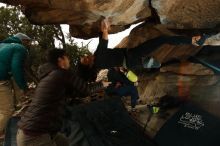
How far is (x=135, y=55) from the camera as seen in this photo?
836 centimetres

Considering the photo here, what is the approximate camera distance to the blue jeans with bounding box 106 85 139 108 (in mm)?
7770

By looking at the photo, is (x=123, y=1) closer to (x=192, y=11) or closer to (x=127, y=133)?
(x=192, y=11)

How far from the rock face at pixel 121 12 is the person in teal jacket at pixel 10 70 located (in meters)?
0.61

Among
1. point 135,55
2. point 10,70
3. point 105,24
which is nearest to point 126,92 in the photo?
point 135,55

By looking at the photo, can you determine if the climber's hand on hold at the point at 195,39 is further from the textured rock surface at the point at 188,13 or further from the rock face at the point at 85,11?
the rock face at the point at 85,11

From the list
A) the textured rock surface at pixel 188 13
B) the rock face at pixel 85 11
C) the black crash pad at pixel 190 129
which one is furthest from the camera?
the textured rock surface at pixel 188 13

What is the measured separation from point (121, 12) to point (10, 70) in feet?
7.16

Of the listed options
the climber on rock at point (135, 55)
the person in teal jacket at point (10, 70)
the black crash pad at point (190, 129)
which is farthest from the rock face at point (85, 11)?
the black crash pad at point (190, 129)

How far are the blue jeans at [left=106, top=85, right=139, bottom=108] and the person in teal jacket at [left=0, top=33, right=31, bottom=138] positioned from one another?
185 centimetres

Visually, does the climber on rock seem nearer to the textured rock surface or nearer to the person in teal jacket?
the textured rock surface

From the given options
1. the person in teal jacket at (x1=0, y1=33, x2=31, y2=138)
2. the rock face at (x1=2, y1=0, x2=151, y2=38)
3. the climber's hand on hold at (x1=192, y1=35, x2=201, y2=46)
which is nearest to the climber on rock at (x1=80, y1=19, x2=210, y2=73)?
the climber's hand on hold at (x1=192, y1=35, x2=201, y2=46)

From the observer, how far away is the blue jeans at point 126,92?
777 cm

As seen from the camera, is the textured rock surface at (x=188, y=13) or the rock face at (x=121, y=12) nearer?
the rock face at (x=121, y=12)

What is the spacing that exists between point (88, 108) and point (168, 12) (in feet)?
7.90
